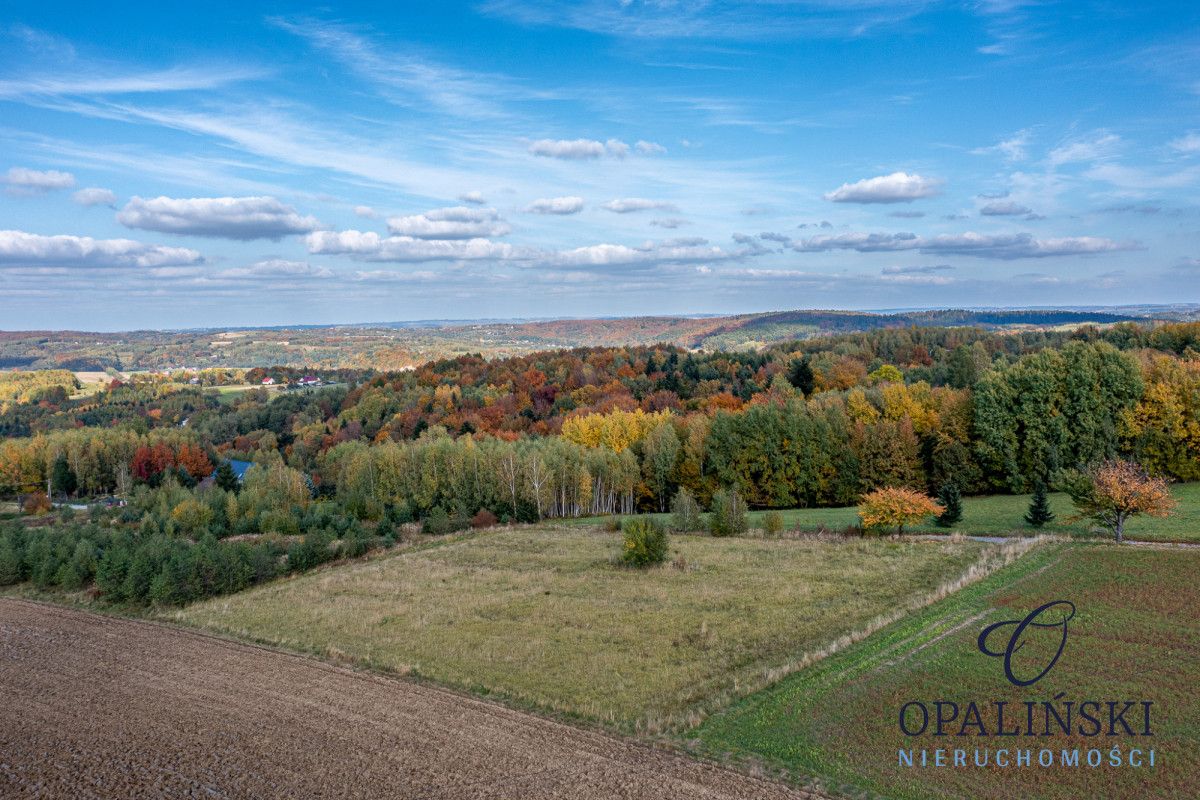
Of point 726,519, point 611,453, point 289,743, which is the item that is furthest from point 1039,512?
point 611,453

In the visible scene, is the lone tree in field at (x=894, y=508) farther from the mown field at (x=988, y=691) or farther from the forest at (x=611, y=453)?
the mown field at (x=988, y=691)

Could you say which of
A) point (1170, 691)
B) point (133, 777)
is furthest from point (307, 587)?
point (1170, 691)

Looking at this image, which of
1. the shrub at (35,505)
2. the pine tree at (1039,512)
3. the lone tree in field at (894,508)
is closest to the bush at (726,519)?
the lone tree in field at (894,508)

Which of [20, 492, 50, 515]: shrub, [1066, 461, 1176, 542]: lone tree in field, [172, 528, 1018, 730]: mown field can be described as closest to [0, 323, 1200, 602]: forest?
[20, 492, 50, 515]: shrub

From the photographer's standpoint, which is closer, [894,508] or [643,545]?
[643,545]

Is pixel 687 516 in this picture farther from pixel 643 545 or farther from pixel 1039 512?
pixel 1039 512

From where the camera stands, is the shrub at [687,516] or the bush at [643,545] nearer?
the bush at [643,545]

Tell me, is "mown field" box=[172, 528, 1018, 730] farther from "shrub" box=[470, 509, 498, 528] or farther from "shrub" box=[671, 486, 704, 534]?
"shrub" box=[470, 509, 498, 528]
